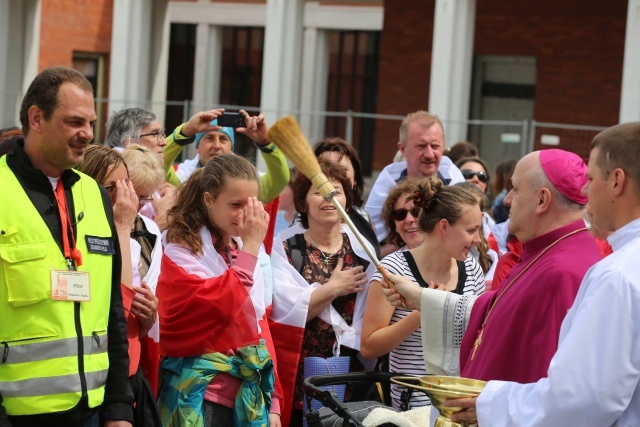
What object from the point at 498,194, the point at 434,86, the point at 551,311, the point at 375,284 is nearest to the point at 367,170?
the point at 434,86

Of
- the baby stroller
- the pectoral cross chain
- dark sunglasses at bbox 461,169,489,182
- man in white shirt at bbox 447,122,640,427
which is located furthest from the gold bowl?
dark sunglasses at bbox 461,169,489,182

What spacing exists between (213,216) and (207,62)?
20912mm

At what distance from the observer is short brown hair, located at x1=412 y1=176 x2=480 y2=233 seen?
18.2ft

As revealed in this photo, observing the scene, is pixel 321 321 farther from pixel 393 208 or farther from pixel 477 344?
pixel 477 344

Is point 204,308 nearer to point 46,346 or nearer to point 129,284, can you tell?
point 129,284

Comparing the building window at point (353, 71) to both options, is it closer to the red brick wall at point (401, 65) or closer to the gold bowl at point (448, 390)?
the red brick wall at point (401, 65)

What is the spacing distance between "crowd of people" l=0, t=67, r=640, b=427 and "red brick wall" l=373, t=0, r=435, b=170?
1563cm

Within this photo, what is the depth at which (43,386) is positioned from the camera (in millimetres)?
3781

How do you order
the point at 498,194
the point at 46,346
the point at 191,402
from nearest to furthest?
1. the point at 46,346
2. the point at 191,402
3. the point at 498,194

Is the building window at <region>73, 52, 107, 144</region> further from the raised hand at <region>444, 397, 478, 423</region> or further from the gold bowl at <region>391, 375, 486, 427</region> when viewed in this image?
the raised hand at <region>444, 397, 478, 423</region>

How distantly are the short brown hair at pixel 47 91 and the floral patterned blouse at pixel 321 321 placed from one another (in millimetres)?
2321

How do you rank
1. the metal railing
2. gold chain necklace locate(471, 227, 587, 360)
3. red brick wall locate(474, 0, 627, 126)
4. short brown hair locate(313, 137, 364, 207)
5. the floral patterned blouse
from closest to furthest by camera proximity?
gold chain necklace locate(471, 227, 587, 360) < the floral patterned blouse < short brown hair locate(313, 137, 364, 207) < the metal railing < red brick wall locate(474, 0, 627, 126)

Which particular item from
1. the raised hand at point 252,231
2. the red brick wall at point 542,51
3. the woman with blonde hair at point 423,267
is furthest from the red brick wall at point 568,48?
the raised hand at point 252,231

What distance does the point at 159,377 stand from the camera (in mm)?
5102
